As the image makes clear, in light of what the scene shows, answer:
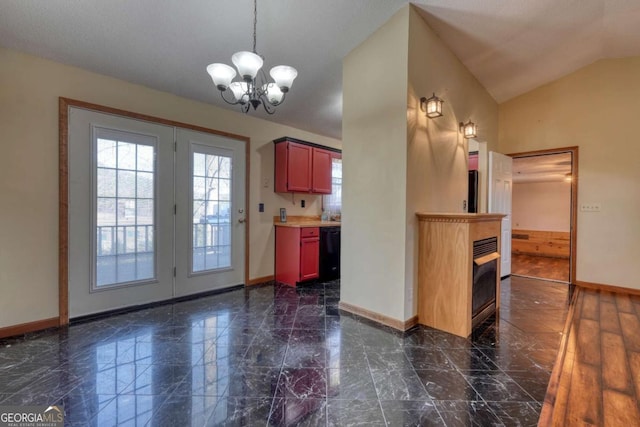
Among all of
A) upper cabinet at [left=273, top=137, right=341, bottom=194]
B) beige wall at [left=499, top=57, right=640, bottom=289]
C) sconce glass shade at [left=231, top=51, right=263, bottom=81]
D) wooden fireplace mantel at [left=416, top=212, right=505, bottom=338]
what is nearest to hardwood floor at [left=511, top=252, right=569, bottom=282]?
beige wall at [left=499, top=57, right=640, bottom=289]

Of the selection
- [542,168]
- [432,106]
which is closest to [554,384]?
[432,106]

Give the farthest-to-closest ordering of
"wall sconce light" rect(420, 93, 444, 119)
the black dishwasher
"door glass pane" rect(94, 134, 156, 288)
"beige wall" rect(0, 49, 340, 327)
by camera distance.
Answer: the black dishwasher, "door glass pane" rect(94, 134, 156, 288), "wall sconce light" rect(420, 93, 444, 119), "beige wall" rect(0, 49, 340, 327)

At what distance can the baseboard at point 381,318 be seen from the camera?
2.59 m

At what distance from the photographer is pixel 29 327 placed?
251cm

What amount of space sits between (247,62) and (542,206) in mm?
8519

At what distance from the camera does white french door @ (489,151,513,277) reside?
14.2 feet

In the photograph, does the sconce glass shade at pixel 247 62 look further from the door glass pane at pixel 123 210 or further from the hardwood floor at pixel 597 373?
the hardwood floor at pixel 597 373

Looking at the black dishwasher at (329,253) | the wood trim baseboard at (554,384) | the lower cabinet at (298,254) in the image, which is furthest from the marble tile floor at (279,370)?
the black dishwasher at (329,253)

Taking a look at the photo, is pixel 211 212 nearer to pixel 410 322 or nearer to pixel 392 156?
pixel 392 156

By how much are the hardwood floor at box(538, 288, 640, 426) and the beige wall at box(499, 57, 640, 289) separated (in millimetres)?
1154

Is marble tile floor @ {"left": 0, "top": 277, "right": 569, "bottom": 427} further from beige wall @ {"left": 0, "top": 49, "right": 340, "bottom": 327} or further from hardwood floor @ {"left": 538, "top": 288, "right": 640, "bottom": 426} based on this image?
beige wall @ {"left": 0, "top": 49, "right": 340, "bottom": 327}

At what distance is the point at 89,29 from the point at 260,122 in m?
2.12

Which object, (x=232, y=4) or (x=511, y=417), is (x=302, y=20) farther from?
(x=511, y=417)

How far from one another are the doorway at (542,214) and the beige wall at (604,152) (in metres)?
1.01
